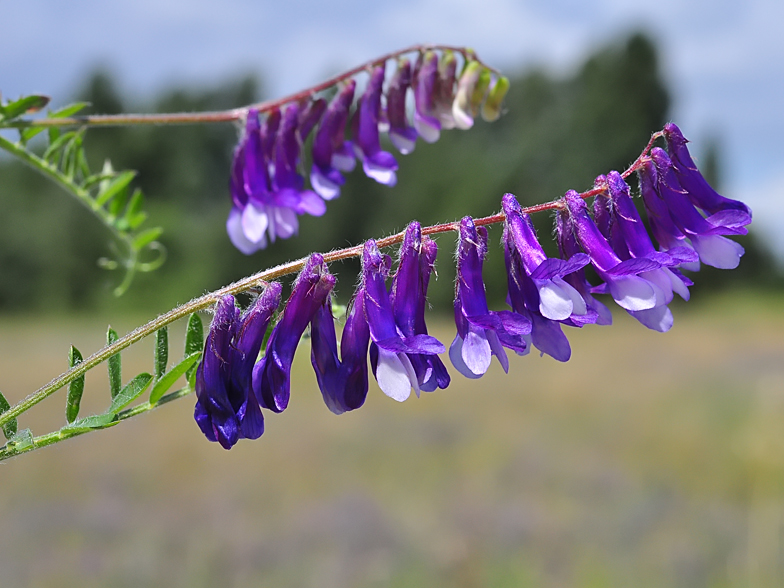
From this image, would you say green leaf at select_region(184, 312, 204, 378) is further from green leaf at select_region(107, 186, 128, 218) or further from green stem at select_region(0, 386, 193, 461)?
green leaf at select_region(107, 186, 128, 218)

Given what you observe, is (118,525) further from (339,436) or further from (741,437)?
(741,437)

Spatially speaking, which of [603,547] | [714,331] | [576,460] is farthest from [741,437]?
[714,331]

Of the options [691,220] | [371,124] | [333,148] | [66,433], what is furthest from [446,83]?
[66,433]

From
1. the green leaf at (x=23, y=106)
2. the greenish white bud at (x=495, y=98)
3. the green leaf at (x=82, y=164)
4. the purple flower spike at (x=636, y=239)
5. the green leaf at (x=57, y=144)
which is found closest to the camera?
the purple flower spike at (x=636, y=239)

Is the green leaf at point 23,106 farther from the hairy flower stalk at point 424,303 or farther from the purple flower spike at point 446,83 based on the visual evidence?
the purple flower spike at point 446,83

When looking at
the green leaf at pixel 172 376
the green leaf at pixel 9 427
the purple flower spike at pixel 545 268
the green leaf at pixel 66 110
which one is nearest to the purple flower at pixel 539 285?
the purple flower spike at pixel 545 268

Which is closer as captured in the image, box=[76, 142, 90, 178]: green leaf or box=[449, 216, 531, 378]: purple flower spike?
box=[449, 216, 531, 378]: purple flower spike

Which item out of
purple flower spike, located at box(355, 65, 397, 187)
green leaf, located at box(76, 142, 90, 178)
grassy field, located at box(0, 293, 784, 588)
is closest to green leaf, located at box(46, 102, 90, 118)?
green leaf, located at box(76, 142, 90, 178)
